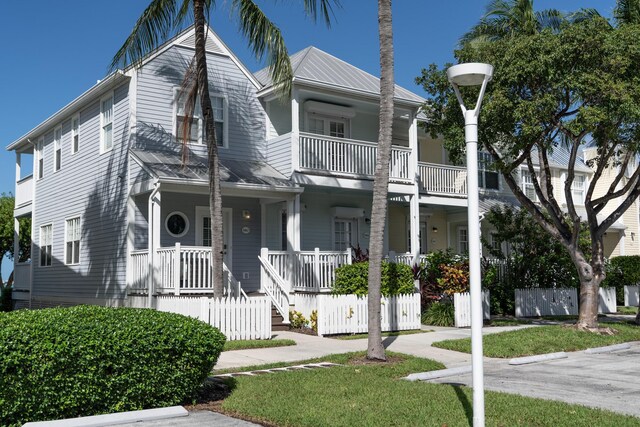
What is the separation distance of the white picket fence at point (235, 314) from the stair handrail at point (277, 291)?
222cm

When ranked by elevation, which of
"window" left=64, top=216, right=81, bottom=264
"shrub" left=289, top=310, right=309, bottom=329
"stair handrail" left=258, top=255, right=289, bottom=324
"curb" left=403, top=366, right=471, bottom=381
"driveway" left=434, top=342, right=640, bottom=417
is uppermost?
"window" left=64, top=216, right=81, bottom=264

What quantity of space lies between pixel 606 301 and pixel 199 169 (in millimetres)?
15379

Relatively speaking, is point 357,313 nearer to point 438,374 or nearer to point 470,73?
point 438,374

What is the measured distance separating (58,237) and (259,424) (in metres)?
18.2

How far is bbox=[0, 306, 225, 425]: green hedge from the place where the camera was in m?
6.84

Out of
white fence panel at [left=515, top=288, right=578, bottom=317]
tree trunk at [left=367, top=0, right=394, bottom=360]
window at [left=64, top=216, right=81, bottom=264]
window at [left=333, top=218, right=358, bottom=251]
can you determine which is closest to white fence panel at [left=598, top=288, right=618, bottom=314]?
white fence panel at [left=515, top=288, right=578, bottom=317]

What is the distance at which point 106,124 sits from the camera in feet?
66.1

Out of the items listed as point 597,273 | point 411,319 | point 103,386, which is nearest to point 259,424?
point 103,386

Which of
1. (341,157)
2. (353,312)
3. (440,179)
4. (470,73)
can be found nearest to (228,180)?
(341,157)

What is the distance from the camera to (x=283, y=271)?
17.8 meters

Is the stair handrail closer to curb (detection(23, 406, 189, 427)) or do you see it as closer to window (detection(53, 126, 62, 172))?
curb (detection(23, 406, 189, 427))

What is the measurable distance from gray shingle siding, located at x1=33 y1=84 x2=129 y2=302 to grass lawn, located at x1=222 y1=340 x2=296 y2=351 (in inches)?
232

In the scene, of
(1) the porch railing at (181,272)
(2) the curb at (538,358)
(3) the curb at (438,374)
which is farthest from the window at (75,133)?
(2) the curb at (538,358)

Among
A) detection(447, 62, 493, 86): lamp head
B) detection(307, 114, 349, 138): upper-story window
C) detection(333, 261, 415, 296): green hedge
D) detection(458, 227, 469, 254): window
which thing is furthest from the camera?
detection(458, 227, 469, 254): window
